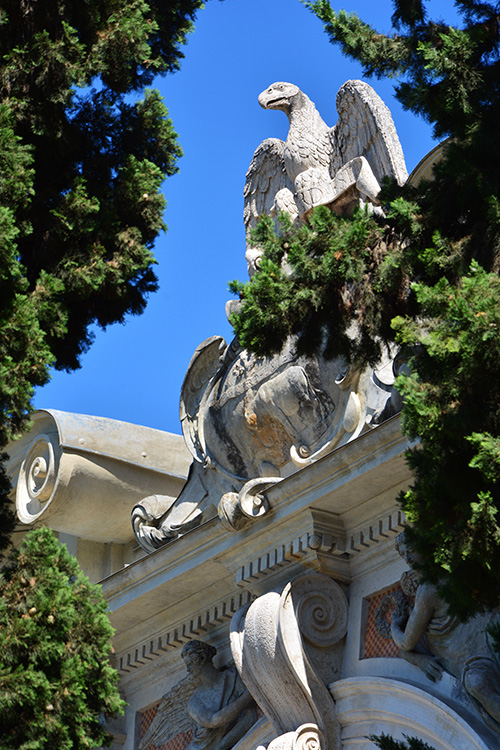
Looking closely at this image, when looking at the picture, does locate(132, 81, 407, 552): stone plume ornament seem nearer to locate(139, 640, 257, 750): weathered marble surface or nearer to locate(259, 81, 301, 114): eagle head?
locate(259, 81, 301, 114): eagle head

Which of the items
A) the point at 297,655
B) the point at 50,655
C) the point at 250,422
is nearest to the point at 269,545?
the point at 297,655

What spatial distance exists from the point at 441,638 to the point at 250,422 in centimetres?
214

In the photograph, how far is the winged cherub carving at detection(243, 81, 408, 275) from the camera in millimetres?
8773

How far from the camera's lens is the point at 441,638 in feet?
22.0

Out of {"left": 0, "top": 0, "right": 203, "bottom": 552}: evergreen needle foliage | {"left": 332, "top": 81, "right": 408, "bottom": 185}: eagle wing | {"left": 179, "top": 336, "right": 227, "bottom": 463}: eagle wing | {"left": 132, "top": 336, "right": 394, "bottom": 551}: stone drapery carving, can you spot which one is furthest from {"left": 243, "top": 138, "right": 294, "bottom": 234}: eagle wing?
{"left": 0, "top": 0, "right": 203, "bottom": 552}: evergreen needle foliage

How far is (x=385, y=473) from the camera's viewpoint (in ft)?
23.4

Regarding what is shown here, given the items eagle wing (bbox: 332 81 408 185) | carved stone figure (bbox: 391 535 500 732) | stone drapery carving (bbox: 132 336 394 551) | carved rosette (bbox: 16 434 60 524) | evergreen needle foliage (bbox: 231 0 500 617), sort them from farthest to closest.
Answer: carved rosette (bbox: 16 434 60 524) → eagle wing (bbox: 332 81 408 185) → stone drapery carving (bbox: 132 336 394 551) → carved stone figure (bbox: 391 535 500 732) → evergreen needle foliage (bbox: 231 0 500 617)

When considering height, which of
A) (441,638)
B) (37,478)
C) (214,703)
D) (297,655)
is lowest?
(441,638)

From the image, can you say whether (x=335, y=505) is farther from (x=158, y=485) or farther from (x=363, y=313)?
(x=158, y=485)

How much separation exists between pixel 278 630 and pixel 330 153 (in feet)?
12.0

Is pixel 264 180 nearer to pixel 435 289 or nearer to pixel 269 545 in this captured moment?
pixel 269 545

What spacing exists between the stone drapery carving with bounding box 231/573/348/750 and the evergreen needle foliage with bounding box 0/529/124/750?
1.19 m

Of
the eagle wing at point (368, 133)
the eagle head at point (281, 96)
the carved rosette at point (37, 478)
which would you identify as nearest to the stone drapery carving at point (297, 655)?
the carved rosette at point (37, 478)

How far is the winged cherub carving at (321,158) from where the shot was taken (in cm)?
877
